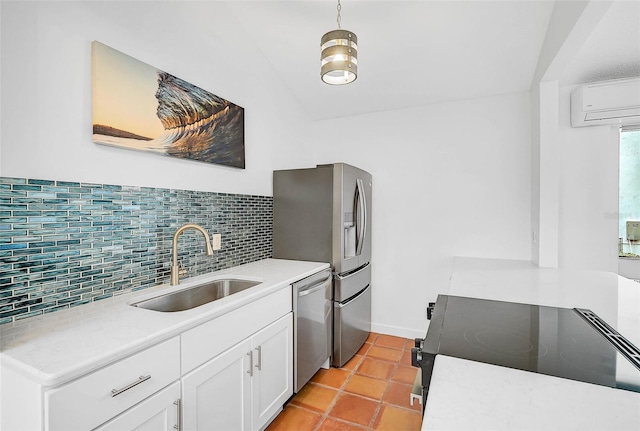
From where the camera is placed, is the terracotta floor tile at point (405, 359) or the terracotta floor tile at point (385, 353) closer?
the terracotta floor tile at point (405, 359)

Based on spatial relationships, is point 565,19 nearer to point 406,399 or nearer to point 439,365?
point 439,365

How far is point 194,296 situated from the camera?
1875mm

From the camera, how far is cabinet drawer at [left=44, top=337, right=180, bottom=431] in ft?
2.82

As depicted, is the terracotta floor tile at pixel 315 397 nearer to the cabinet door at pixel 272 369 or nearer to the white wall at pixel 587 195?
the cabinet door at pixel 272 369

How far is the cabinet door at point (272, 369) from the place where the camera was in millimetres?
1671

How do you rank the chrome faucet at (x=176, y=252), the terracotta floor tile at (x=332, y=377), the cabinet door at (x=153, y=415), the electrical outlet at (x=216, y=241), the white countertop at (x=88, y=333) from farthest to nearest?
1. the terracotta floor tile at (x=332, y=377)
2. the electrical outlet at (x=216, y=241)
3. the chrome faucet at (x=176, y=252)
4. the cabinet door at (x=153, y=415)
5. the white countertop at (x=88, y=333)

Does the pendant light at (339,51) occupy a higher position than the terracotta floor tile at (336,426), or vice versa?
the pendant light at (339,51)

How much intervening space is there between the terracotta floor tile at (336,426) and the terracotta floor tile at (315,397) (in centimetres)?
12

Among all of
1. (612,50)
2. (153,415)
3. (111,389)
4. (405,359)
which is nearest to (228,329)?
(153,415)

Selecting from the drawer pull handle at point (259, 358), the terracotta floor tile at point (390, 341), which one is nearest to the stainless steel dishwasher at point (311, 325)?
the drawer pull handle at point (259, 358)

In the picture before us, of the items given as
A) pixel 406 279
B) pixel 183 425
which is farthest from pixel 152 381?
pixel 406 279

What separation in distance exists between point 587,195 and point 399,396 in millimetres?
2320

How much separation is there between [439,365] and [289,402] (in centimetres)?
167

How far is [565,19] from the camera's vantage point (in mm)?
1709
